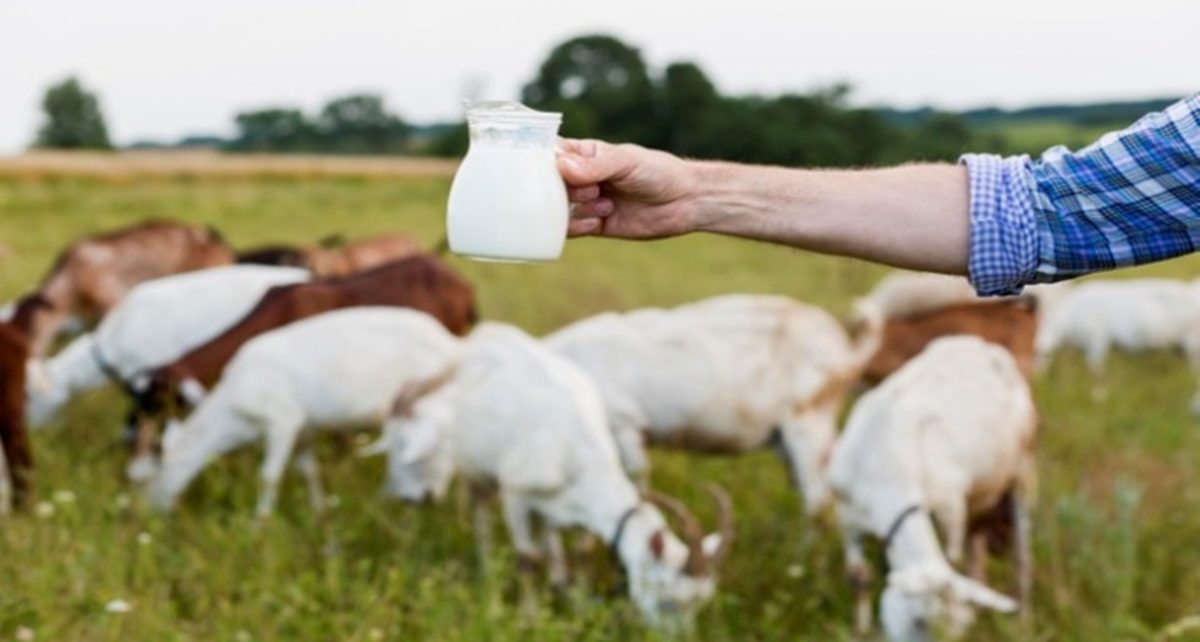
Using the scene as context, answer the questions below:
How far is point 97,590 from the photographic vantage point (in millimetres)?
5699

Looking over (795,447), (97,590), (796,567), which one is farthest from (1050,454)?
(97,590)

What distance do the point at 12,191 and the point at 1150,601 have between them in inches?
1135

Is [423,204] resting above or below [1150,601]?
below

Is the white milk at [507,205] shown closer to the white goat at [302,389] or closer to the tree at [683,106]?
the white goat at [302,389]

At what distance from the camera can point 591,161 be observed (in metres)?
3.25

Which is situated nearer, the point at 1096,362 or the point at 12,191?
the point at 1096,362

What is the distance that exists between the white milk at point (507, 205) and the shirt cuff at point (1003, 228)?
2.89 feet

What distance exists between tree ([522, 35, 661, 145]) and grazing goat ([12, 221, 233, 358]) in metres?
31.7

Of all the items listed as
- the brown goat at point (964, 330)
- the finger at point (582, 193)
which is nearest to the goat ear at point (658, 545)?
the finger at point (582, 193)

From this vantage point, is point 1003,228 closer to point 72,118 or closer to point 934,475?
point 934,475

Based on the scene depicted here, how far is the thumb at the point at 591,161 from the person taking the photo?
318 centimetres

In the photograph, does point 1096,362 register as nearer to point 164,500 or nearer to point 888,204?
point 164,500

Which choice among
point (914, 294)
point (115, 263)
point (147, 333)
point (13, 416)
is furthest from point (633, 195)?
point (115, 263)

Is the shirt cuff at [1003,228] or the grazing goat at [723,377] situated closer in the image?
the shirt cuff at [1003,228]
